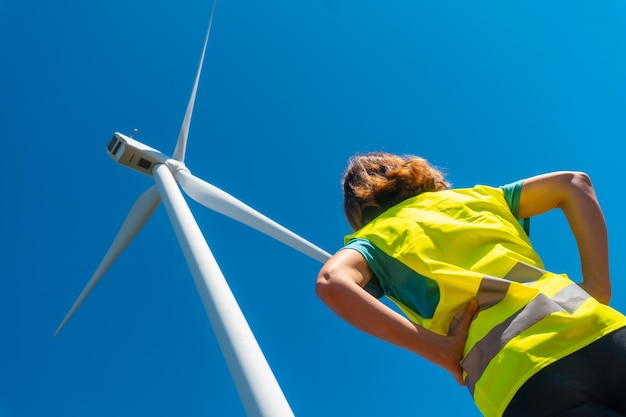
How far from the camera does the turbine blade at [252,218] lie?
12.5 metres

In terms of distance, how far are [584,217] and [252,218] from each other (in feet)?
33.5

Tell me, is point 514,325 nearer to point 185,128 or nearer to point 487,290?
point 487,290

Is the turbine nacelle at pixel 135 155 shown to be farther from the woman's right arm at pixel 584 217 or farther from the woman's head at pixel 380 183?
the woman's right arm at pixel 584 217

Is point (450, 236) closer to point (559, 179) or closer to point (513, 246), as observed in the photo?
point (513, 246)

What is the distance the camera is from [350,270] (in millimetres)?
3256

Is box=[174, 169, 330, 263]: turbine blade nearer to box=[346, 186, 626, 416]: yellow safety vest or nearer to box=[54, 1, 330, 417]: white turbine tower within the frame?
box=[54, 1, 330, 417]: white turbine tower

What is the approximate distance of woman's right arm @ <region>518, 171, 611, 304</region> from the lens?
143 inches

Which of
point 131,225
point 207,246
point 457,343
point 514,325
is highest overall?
point 514,325

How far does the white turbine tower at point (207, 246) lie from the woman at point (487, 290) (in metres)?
1.68

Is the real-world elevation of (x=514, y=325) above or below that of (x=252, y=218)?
above

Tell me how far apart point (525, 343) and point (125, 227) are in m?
14.9

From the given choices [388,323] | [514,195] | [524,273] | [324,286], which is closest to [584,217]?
[514,195]

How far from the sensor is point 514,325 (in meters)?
2.73

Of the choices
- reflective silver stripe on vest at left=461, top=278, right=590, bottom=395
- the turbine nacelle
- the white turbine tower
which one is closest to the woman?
reflective silver stripe on vest at left=461, top=278, right=590, bottom=395
